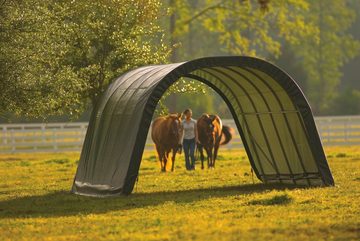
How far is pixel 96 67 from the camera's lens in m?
27.8

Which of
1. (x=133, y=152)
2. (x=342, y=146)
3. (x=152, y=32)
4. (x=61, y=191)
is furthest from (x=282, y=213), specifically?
(x=342, y=146)

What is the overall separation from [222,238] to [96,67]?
49.0 feet

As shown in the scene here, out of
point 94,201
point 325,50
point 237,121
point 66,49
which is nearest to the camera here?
point 94,201

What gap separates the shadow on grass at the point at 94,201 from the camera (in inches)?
710

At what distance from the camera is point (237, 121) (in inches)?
956

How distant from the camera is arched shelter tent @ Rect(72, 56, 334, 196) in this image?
2005cm

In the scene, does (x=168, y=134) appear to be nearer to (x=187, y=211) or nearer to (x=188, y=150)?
(x=188, y=150)

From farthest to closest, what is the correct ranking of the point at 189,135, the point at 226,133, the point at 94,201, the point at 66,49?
the point at 226,133 → the point at 189,135 → the point at 66,49 → the point at 94,201

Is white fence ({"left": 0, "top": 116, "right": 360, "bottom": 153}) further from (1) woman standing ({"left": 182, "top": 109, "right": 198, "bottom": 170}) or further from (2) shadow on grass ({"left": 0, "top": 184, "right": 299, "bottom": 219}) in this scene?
(2) shadow on grass ({"left": 0, "top": 184, "right": 299, "bottom": 219})

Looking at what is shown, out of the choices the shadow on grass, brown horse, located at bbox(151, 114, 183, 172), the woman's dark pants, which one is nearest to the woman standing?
the woman's dark pants

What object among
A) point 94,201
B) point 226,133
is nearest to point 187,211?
point 94,201

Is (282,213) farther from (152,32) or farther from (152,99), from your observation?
(152,32)

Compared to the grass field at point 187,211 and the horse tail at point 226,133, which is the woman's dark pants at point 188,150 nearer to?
the grass field at point 187,211

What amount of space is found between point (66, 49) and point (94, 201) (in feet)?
20.1
